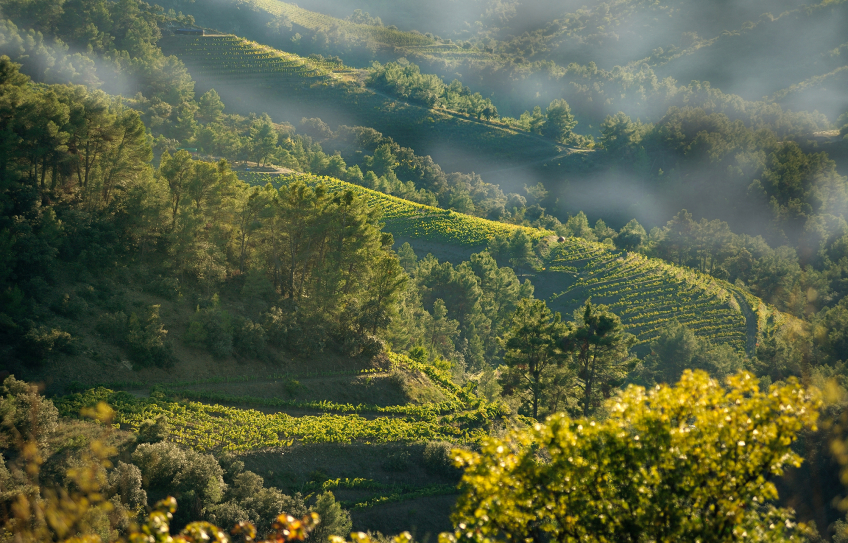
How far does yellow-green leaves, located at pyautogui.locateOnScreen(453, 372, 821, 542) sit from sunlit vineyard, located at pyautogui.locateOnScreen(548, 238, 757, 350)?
64917mm

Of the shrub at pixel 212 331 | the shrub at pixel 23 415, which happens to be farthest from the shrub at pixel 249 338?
the shrub at pixel 23 415

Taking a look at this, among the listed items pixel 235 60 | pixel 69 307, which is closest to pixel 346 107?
pixel 235 60

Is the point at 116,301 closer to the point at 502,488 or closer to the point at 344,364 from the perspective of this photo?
the point at 344,364

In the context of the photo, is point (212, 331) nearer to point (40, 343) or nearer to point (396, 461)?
point (40, 343)

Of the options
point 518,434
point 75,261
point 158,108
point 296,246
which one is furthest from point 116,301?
point 158,108

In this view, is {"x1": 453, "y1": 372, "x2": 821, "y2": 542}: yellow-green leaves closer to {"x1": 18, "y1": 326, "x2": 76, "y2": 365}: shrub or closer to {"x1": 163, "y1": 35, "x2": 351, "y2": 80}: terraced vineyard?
{"x1": 18, "y1": 326, "x2": 76, "y2": 365}: shrub

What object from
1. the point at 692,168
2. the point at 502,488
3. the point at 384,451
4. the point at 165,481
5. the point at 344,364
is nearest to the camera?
the point at 502,488

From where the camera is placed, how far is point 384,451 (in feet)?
107

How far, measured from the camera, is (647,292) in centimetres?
8138

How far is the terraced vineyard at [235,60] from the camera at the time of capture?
15262cm

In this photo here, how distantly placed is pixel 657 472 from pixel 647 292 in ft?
251

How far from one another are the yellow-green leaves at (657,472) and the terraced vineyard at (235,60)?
160762 mm

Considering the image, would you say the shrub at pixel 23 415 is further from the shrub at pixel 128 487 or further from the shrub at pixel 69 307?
the shrub at pixel 69 307

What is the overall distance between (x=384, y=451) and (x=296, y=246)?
1678 centimetres
